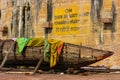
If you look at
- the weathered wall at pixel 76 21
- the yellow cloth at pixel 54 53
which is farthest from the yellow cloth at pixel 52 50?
the weathered wall at pixel 76 21

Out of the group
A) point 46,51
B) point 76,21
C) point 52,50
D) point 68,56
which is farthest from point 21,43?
point 76,21

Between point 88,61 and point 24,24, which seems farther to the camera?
point 24,24

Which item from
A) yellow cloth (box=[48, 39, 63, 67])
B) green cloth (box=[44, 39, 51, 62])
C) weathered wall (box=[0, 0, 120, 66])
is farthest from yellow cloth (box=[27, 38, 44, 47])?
weathered wall (box=[0, 0, 120, 66])

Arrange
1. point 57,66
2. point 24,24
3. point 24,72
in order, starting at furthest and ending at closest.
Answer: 1. point 24,24
2. point 57,66
3. point 24,72

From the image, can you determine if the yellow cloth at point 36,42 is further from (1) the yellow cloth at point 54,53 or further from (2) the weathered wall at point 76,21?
(2) the weathered wall at point 76,21

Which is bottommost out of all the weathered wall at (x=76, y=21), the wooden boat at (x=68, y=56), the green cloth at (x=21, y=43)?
the wooden boat at (x=68, y=56)

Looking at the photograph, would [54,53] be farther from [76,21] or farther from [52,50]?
[76,21]

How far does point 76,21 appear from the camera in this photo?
698 inches

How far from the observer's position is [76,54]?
541 inches

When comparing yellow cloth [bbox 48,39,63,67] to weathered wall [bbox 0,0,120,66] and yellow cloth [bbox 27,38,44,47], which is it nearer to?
yellow cloth [bbox 27,38,44,47]

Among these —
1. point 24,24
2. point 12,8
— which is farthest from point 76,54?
point 12,8

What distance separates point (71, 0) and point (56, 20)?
1.35 m

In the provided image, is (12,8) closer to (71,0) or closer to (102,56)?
(71,0)

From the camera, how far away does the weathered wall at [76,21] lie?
16531 millimetres
